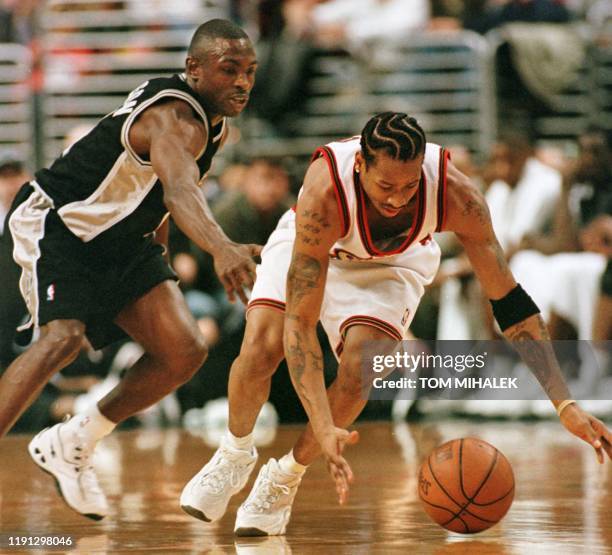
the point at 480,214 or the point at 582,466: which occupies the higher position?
the point at 480,214

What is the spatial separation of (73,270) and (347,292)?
3.81 feet

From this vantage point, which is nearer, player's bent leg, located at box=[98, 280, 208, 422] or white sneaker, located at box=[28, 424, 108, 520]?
white sneaker, located at box=[28, 424, 108, 520]

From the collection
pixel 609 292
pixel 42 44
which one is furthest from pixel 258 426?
pixel 42 44

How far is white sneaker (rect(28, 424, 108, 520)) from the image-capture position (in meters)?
5.28

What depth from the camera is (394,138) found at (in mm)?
4387

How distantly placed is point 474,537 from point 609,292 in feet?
16.5

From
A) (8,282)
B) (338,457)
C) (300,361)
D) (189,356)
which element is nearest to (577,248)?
(8,282)

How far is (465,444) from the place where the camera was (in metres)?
4.88

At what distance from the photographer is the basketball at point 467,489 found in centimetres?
475

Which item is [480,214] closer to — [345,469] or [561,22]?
[345,469]

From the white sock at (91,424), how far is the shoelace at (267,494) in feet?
2.71

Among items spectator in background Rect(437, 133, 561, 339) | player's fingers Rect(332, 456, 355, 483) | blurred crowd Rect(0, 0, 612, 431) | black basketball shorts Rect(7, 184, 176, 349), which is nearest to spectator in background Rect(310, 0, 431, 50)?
→ blurred crowd Rect(0, 0, 612, 431)

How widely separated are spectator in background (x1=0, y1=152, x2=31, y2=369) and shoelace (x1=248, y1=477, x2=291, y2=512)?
175 inches

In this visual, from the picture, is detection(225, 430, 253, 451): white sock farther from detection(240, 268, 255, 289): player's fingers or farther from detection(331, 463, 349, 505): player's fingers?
detection(331, 463, 349, 505): player's fingers
